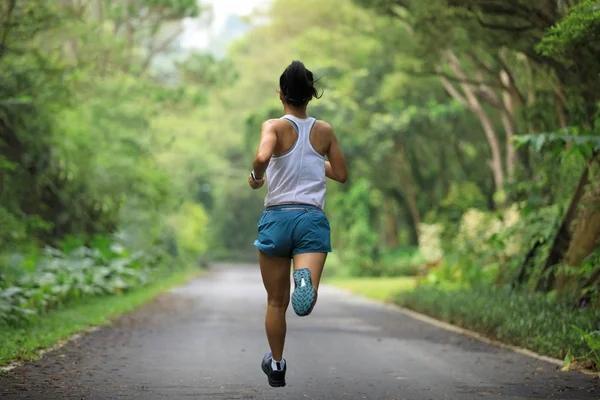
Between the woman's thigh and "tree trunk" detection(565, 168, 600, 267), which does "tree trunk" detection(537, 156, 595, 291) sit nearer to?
"tree trunk" detection(565, 168, 600, 267)

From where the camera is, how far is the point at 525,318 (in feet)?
40.8

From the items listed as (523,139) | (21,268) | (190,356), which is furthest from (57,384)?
(21,268)

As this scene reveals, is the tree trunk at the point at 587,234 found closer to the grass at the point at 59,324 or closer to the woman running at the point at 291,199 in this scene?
the grass at the point at 59,324

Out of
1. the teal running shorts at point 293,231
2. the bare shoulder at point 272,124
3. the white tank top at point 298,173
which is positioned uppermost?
the bare shoulder at point 272,124

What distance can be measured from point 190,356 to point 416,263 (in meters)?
30.5

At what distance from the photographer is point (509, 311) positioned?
13.4m

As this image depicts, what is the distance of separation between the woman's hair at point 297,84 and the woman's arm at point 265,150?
0.99 feet

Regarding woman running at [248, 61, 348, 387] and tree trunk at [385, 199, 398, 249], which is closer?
woman running at [248, 61, 348, 387]

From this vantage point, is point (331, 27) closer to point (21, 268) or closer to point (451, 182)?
point (451, 182)

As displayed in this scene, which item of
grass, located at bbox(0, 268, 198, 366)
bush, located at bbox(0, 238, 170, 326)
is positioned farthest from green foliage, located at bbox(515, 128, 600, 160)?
bush, located at bbox(0, 238, 170, 326)

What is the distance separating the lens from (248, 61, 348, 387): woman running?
6.55 metres

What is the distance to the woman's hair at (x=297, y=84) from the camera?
22.0 ft

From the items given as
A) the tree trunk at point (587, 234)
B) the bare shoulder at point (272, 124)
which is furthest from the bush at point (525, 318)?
the bare shoulder at point (272, 124)

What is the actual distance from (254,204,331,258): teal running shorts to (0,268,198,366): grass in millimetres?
3820
